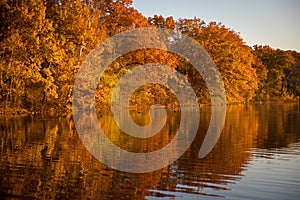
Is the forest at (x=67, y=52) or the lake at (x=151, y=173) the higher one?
the forest at (x=67, y=52)

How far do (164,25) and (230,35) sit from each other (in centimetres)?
1641

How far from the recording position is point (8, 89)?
111 feet

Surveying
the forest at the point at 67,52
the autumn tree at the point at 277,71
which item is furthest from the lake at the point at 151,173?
the autumn tree at the point at 277,71

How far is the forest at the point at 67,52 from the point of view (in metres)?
32.7

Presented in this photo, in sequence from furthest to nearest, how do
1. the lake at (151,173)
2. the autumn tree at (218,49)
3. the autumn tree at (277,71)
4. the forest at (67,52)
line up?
1. the autumn tree at (277,71)
2. the autumn tree at (218,49)
3. the forest at (67,52)
4. the lake at (151,173)

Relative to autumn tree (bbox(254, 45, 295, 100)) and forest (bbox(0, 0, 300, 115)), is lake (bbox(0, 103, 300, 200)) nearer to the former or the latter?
forest (bbox(0, 0, 300, 115))

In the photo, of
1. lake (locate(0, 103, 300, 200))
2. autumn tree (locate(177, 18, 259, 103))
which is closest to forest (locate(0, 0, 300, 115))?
autumn tree (locate(177, 18, 259, 103))

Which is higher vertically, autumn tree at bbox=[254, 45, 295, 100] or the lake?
autumn tree at bbox=[254, 45, 295, 100]

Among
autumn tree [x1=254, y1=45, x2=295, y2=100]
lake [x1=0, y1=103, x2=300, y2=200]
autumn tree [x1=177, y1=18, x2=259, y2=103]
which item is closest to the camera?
lake [x1=0, y1=103, x2=300, y2=200]

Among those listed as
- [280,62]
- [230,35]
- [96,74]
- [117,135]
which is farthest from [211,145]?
[280,62]

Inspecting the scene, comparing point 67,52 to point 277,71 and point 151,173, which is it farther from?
point 277,71

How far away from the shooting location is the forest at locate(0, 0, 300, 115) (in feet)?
107

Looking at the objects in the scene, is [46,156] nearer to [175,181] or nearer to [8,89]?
[175,181]

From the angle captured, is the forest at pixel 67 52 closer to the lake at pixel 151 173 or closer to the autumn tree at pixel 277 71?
the lake at pixel 151 173
